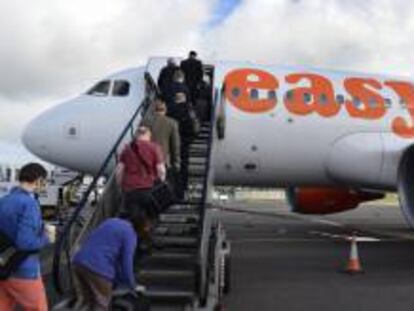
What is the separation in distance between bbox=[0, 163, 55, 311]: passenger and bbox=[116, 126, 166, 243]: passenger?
2.52 meters

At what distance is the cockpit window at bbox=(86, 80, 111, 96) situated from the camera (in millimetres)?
17812

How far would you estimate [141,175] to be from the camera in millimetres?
9633

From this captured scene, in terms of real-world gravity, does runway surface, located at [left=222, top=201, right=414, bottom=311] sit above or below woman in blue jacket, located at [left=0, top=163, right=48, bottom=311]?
below

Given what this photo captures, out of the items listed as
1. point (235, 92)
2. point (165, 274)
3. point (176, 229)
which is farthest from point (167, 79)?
point (165, 274)

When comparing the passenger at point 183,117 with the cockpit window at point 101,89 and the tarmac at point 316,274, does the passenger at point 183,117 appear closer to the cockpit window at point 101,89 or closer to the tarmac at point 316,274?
the tarmac at point 316,274

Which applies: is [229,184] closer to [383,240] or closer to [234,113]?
[234,113]

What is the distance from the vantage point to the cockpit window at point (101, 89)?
1781 centimetres

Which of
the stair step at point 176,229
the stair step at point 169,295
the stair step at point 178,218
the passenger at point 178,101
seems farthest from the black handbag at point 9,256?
the passenger at point 178,101

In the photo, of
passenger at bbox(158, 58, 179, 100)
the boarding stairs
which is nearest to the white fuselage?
passenger at bbox(158, 58, 179, 100)

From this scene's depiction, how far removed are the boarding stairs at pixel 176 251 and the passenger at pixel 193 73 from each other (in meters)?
2.33

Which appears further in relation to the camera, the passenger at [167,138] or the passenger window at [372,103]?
the passenger window at [372,103]

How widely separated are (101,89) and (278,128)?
3.93 m

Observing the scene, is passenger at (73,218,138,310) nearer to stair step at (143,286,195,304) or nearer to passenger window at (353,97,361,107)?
stair step at (143,286,195,304)

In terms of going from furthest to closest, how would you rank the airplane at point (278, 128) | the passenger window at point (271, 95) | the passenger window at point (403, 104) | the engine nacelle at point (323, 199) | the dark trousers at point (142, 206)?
the engine nacelle at point (323, 199)
the passenger window at point (403, 104)
the passenger window at point (271, 95)
the airplane at point (278, 128)
the dark trousers at point (142, 206)
